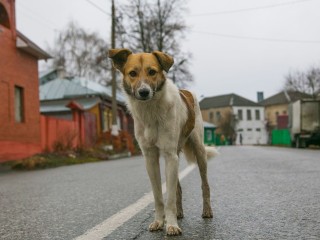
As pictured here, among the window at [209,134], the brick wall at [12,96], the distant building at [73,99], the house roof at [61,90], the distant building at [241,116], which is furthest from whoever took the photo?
the distant building at [241,116]

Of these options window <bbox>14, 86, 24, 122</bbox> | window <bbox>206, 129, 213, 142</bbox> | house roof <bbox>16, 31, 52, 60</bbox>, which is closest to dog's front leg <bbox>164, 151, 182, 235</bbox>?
window <bbox>14, 86, 24, 122</bbox>

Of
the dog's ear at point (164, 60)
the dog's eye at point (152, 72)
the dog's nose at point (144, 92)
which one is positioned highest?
the dog's ear at point (164, 60)

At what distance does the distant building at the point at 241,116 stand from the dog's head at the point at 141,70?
318ft

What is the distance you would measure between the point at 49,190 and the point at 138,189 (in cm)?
165

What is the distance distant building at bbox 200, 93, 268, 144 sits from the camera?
10416 cm

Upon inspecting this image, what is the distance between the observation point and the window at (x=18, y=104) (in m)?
21.8

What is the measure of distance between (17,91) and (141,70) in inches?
756

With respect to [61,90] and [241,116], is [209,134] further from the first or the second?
[61,90]

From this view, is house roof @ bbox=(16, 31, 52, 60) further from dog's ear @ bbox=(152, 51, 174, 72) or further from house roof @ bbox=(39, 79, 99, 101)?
dog's ear @ bbox=(152, 51, 174, 72)

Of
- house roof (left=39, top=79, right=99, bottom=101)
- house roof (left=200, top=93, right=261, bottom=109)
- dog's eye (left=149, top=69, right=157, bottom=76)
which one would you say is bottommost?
dog's eye (left=149, top=69, right=157, bottom=76)

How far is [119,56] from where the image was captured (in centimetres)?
420

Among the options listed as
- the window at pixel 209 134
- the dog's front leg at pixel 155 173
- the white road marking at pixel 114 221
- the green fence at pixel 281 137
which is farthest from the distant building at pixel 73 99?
the window at pixel 209 134

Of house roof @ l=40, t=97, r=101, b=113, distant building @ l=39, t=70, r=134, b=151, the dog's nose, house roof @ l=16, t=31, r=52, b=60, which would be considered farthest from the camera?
house roof @ l=40, t=97, r=101, b=113

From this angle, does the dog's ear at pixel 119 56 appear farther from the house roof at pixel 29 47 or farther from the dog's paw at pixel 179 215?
the house roof at pixel 29 47
